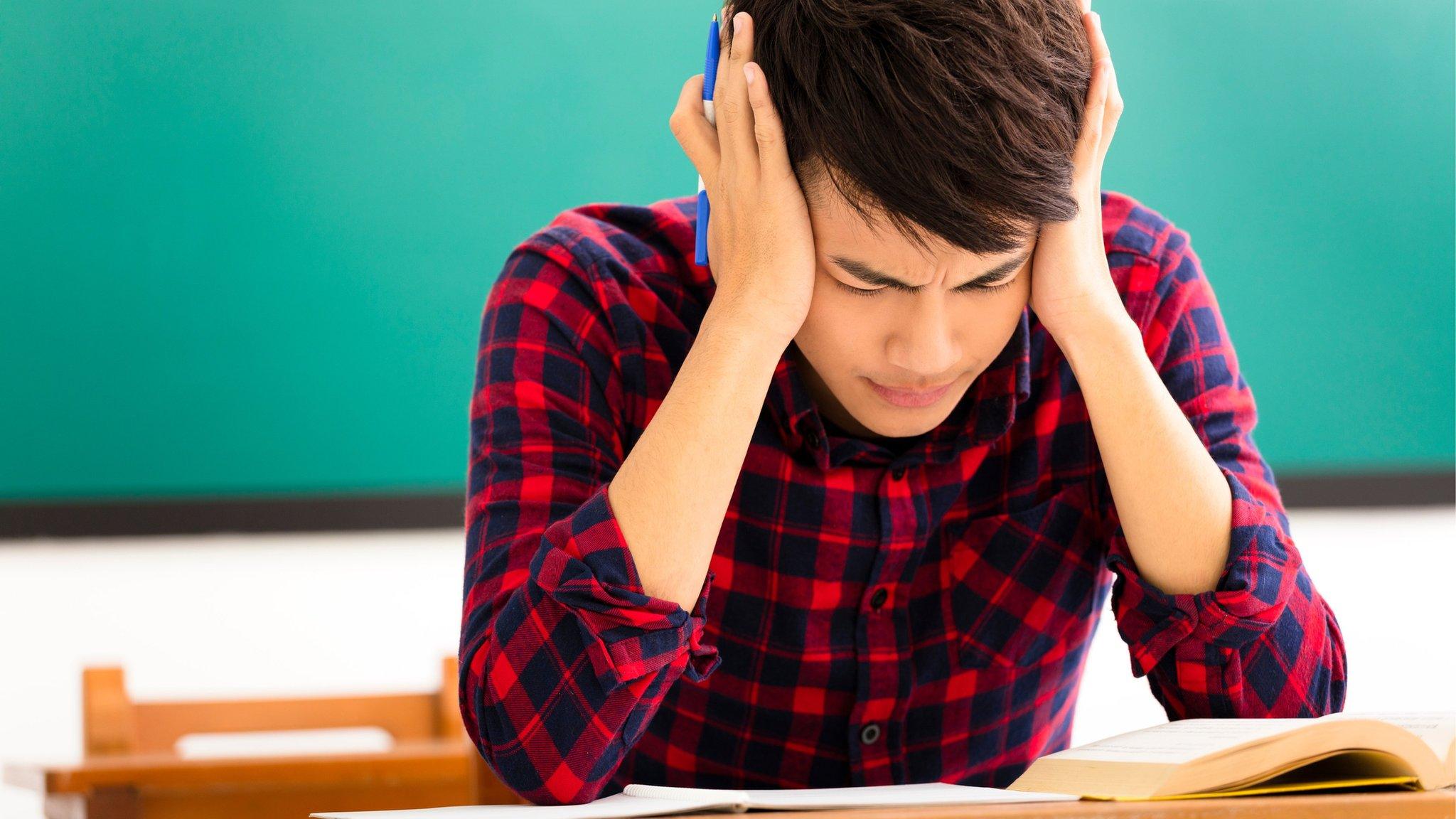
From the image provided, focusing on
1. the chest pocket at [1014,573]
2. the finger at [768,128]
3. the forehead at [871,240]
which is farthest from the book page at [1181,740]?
the finger at [768,128]

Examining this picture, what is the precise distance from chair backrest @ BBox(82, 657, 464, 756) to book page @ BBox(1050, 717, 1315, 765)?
1069 mm

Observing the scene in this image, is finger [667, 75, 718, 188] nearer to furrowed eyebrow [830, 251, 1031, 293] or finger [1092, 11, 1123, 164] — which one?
furrowed eyebrow [830, 251, 1031, 293]

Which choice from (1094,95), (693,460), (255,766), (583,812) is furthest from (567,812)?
(255,766)

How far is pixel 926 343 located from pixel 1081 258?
0.17 m

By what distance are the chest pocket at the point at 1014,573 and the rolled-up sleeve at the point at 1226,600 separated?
0.03 meters

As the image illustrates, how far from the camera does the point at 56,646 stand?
1.89 meters

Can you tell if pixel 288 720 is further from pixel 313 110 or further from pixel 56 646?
pixel 313 110

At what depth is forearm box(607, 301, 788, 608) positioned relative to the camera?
870 millimetres

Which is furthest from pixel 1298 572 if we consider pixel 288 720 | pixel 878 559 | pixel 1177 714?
pixel 288 720

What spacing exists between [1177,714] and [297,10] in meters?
1.59

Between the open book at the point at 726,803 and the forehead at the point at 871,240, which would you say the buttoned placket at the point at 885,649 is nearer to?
the forehead at the point at 871,240

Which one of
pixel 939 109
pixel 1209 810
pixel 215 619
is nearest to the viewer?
pixel 1209 810

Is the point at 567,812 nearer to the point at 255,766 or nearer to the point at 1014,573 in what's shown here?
the point at 1014,573

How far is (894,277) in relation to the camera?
0.89 metres
